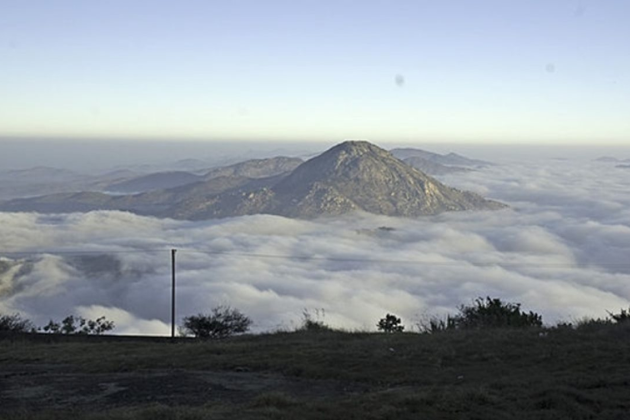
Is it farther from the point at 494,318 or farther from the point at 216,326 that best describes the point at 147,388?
the point at 216,326

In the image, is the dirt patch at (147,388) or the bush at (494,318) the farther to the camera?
the bush at (494,318)

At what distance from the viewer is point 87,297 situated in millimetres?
134875

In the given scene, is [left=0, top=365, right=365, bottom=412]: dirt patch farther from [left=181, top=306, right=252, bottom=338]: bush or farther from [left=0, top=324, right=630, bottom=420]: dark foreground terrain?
[left=181, top=306, right=252, bottom=338]: bush

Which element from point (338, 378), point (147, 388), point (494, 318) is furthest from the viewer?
point (494, 318)

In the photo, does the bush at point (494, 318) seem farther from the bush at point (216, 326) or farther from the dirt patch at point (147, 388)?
the bush at point (216, 326)

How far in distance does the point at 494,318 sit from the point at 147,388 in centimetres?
1406

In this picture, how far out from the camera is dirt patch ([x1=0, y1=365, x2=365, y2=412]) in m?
10.1

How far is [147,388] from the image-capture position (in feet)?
36.0

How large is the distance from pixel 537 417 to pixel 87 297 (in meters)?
138

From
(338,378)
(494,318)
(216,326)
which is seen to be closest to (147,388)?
(338,378)

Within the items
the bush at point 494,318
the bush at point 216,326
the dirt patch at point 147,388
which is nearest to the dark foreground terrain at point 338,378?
the dirt patch at point 147,388

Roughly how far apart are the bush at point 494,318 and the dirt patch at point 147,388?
931 centimetres

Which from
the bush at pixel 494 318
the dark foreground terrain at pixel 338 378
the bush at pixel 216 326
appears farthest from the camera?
the bush at pixel 216 326

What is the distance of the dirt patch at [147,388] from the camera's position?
1010 cm
